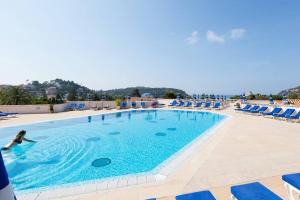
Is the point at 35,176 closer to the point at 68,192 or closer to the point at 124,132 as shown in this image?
the point at 68,192

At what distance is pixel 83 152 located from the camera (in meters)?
6.84

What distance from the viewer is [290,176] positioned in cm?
256

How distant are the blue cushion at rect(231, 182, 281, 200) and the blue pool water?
2.97 metres

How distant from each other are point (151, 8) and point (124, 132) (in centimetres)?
915

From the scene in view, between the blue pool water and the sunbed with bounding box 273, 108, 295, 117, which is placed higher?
the sunbed with bounding box 273, 108, 295, 117

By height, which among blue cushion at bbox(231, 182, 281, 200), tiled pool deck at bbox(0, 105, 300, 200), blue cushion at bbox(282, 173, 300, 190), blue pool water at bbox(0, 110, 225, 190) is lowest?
blue pool water at bbox(0, 110, 225, 190)

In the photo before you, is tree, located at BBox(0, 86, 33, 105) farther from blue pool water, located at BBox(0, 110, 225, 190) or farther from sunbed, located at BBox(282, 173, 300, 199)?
sunbed, located at BBox(282, 173, 300, 199)

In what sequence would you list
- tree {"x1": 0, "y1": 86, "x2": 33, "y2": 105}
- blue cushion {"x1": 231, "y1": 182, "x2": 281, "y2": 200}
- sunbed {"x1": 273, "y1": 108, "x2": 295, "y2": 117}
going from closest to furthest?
blue cushion {"x1": 231, "y1": 182, "x2": 281, "y2": 200}
sunbed {"x1": 273, "y1": 108, "x2": 295, "y2": 117}
tree {"x1": 0, "y1": 86, "x2": 33, "y2": 105}

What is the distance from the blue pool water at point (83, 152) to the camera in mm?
4910

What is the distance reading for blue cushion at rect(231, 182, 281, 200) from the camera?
212 cm

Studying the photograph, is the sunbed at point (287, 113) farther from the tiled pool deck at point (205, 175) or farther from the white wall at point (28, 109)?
the white wall at point (28, 109)

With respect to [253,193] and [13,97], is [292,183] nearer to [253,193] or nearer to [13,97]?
[253,193]

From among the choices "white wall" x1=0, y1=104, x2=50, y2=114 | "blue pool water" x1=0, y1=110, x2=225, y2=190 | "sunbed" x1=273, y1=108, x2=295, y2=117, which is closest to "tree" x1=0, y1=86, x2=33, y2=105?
"white wall" x1=0, y1=104, x2=50, y2=114

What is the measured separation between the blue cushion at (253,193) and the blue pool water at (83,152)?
2971mm
